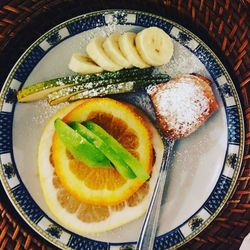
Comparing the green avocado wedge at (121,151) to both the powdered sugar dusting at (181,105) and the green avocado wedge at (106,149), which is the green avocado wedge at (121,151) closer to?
the green avocado wedge at (106,149)

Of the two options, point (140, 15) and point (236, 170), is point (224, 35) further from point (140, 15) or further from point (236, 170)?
point (236, 170)

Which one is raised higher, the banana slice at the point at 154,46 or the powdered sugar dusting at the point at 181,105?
the banana slice at the point at 154,46

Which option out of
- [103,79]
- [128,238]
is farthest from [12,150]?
[128,238]

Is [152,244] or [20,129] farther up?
[20,129]

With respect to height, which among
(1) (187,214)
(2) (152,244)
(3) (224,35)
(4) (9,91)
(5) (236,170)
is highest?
(3) (224,35)

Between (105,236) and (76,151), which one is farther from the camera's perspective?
(105,236)

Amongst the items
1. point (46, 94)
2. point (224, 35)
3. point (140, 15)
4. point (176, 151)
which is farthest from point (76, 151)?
point (224, 35)

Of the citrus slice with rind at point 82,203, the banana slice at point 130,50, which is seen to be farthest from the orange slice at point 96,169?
the banana slice at point 130,50
